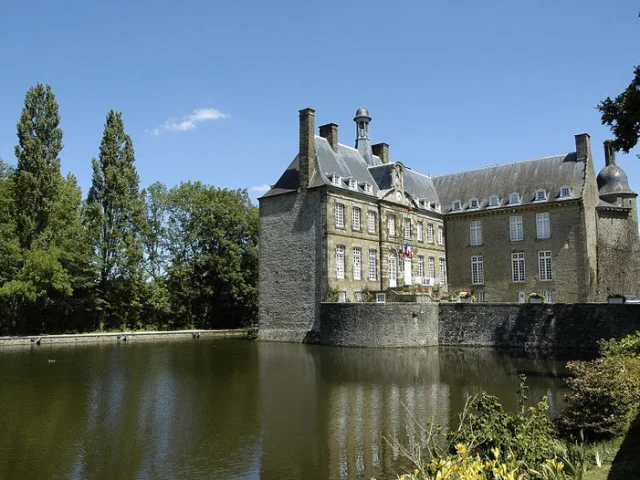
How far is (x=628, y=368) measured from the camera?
958cm

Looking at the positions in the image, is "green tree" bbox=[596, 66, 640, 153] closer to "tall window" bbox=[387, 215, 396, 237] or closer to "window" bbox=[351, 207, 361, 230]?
"window" bbox=[351, 207, 361, 230]

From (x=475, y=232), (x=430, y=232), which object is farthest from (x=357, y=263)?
(x=475, y=232)

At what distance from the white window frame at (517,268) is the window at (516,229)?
1.04 meters

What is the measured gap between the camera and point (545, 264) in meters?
35.4

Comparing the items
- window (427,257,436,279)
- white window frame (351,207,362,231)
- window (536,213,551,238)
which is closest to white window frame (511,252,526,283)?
window (536,213,551,238)

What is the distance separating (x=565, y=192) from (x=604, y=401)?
1121 inches

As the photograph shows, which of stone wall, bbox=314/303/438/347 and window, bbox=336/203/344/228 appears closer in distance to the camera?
stone wall, bbox=314/303/438/347

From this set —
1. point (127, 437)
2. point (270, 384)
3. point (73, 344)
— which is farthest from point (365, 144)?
point (127, 437)

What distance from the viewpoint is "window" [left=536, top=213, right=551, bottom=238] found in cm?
3547

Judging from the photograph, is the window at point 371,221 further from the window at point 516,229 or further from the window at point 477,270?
the window at point 516,229

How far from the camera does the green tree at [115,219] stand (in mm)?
36375

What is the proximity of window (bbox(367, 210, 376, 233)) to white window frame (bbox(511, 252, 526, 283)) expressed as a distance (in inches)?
390

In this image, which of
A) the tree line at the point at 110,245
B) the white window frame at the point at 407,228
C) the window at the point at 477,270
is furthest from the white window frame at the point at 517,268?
the tree line at the point at 110,245

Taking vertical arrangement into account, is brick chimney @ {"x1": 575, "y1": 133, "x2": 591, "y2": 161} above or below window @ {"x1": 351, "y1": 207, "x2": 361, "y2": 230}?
above
